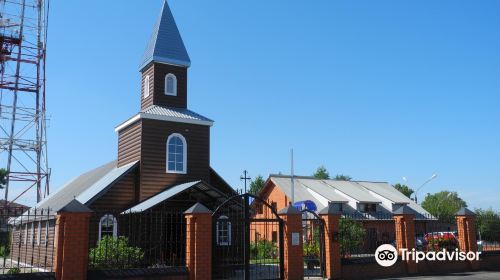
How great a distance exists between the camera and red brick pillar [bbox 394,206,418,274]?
1808 cm

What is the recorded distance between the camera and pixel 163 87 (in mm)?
24891

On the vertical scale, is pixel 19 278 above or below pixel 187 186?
below

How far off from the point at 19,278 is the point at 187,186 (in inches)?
346

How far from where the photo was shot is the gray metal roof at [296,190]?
42.4 meters

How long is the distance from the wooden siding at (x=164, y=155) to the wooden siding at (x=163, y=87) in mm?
1991

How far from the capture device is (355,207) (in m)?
42.0

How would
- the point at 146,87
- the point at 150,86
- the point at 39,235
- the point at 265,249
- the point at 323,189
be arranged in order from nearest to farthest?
the point at 265,249
the point at 150,86
the point at 39,235
the point at 146,87
the point at 323,189

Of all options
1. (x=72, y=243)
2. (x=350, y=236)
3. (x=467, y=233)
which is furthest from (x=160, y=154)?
(x=467, y=233)

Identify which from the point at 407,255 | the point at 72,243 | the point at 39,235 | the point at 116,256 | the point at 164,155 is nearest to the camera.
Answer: the point at 72,243

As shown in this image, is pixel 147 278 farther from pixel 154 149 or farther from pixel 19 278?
pixel 154 149

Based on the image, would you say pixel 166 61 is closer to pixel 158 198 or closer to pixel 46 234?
pixel 158 198

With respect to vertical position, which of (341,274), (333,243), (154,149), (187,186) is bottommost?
(341,274)

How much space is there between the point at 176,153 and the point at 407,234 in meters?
10.8

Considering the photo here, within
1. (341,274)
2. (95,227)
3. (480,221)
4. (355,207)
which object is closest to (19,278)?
(95,227)
